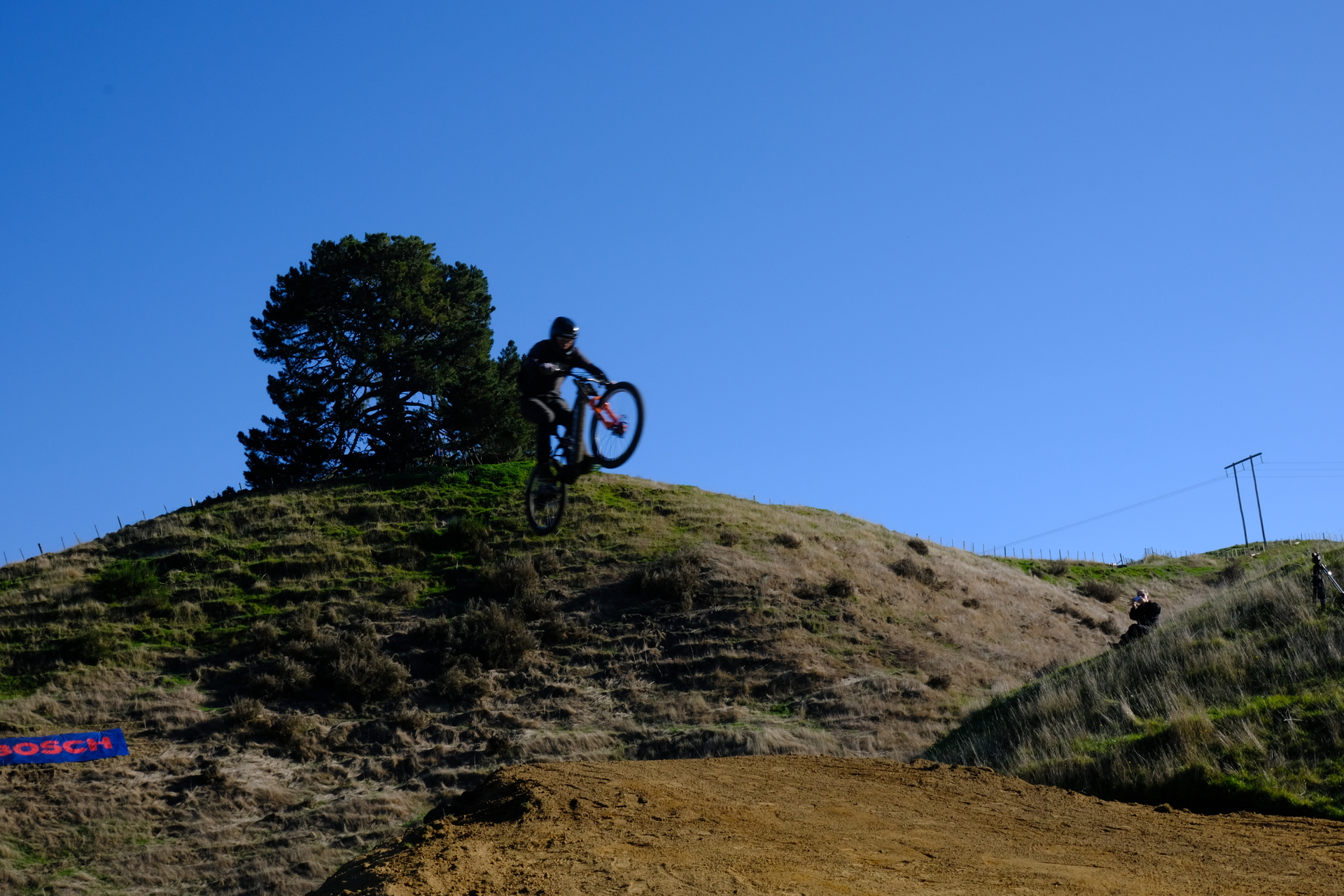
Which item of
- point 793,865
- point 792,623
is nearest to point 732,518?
point 792,623

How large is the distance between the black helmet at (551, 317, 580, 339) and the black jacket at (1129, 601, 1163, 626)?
19.3m

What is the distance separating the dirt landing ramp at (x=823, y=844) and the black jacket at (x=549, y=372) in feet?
20.1

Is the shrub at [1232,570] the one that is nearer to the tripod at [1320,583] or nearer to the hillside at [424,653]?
the hillside at [424,653]

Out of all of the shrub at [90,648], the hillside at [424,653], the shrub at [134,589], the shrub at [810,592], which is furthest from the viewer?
the shrub at [810,592]

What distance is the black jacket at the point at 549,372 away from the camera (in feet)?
44.6

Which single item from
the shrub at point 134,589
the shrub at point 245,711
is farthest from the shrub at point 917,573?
the shrub at point 134,589

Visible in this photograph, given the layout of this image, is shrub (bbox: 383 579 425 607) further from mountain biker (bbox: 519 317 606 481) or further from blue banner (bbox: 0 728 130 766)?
mountain biker (bbox: 519 317 606 481)

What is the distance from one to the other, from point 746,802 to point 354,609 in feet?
83.3

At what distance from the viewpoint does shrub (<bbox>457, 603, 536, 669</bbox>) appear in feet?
119

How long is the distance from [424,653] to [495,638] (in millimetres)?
2595

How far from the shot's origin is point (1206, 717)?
19328 millimetres

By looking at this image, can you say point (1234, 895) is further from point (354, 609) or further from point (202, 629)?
point (202, 629)

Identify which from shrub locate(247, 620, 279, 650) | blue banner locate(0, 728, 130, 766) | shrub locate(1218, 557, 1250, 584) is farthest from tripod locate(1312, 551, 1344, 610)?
shrub locate(247, 620, 279, 650)

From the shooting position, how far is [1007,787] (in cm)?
1936
